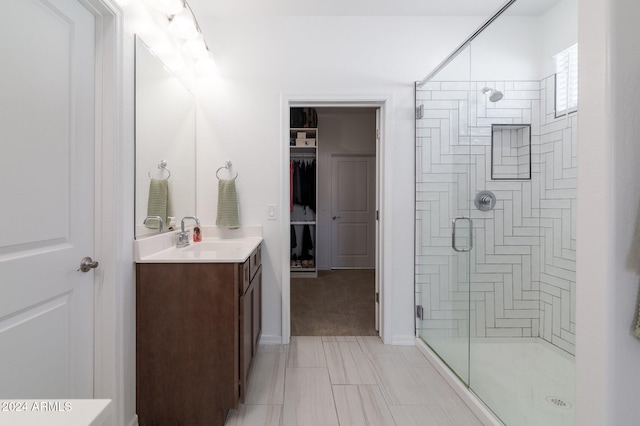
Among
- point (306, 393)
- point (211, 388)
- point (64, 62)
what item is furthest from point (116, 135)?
point (306, 393)

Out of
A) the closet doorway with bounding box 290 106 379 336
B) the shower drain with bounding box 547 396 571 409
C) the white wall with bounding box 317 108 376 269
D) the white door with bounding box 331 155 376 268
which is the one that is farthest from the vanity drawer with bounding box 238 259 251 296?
the white door with bounding box 331 155 376 268

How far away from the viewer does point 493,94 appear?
1.97 m

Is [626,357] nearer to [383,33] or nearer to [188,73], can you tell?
[383,33]

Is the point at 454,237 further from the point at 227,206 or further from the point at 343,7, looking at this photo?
the point at 343,7

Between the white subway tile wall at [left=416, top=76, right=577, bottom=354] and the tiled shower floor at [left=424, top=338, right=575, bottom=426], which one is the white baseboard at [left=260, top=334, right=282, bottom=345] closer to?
the white subway tile wall at [left=416, top=76, right=577, bottom=354]

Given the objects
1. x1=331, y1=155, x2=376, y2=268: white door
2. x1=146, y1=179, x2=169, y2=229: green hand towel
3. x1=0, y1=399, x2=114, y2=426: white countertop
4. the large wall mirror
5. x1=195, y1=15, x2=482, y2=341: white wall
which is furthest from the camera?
x1=331, y1=155, x2=376, y2=268: white door

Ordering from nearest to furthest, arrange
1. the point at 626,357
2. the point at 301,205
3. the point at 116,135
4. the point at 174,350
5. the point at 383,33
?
1. the point at 626,357
2. the point at 116,135
3. the point at 174,350
4. the point at 383,33
5. the point at 301,205

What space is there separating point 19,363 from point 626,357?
193 centimetres

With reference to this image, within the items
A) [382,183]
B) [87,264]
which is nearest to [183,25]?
[87,264]

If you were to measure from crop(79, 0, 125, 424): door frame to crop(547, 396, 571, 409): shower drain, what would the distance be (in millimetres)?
2048

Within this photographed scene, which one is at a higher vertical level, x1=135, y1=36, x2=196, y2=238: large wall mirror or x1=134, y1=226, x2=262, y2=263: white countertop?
x1=135, y1=36, x2=196, y2=238: large wall mirror

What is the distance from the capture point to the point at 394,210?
2.62 metres

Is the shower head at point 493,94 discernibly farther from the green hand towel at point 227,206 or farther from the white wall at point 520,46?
the green hand towel at point 227,206

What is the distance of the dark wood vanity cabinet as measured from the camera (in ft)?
5.29
